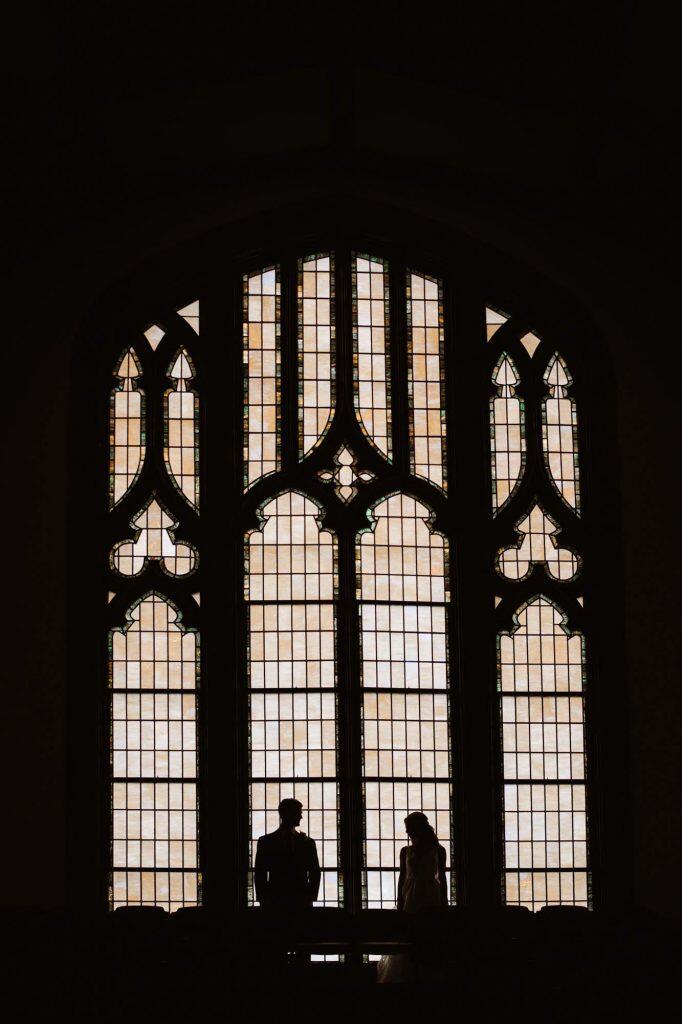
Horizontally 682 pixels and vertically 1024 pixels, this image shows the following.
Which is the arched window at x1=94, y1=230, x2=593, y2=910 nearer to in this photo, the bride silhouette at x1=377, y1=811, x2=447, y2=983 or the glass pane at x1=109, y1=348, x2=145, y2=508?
the glass pane at x1=109, y1=348, x2=145, y2=508

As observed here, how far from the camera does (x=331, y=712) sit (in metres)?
9.77

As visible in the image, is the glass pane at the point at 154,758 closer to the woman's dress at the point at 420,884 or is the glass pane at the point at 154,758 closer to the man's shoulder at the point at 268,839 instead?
the man's shoulder at the point at 268,839

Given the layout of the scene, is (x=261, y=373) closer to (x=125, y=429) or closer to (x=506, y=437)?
(x=125, y=429)

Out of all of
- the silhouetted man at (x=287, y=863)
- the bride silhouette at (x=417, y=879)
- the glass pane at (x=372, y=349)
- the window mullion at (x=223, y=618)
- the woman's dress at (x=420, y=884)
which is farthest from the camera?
the glass pane at (x=372, y=349)

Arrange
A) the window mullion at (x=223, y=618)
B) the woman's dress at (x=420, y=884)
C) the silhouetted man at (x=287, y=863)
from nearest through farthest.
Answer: the woman's dress at (x=420, y=884)
the silhouetted man at (x=287, y=863)
the window mullion at (x=223, y=618)

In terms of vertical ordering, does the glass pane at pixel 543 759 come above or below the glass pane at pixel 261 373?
below

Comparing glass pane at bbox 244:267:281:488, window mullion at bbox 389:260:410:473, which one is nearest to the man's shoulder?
glass pane at bbox 244:267:281:488

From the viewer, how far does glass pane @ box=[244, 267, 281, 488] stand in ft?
33.2

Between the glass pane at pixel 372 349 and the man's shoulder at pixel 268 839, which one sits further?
the glass pane at pixel 372 349

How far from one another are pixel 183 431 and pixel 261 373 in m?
0.67

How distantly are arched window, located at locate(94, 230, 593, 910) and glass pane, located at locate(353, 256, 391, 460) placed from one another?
2 centimetres

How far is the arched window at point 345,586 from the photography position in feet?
31.3

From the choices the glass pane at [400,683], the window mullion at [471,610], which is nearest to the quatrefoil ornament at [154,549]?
the glass pane at [400,683]

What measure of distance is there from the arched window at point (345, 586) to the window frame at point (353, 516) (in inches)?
0.8
